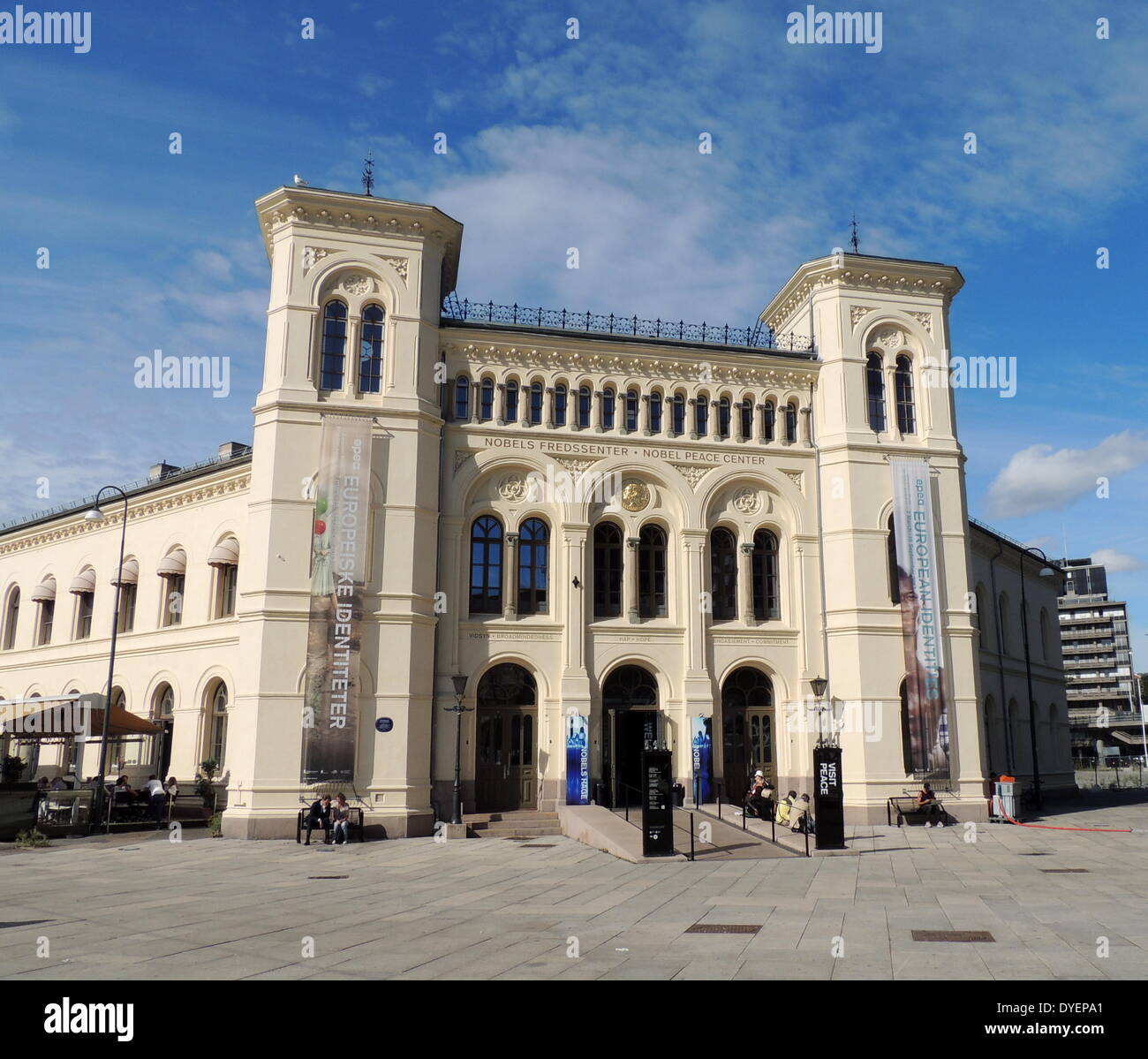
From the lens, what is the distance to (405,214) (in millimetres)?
28703

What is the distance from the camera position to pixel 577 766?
27.9 meters

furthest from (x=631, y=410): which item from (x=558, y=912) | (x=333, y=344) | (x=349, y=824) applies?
(x=558, y=912)

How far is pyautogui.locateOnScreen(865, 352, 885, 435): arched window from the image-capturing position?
32.0 meters

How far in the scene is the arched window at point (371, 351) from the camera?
28406 millimetres

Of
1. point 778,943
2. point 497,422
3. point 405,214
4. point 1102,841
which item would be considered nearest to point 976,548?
point 1102,841

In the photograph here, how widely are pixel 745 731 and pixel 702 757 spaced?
212 centimetres

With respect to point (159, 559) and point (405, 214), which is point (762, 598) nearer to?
point (405, 214)

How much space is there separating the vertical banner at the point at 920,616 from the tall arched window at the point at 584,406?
9.79 metres

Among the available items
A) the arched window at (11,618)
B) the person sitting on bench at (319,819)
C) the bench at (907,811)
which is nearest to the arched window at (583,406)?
the person sitting on bench at (319,819)

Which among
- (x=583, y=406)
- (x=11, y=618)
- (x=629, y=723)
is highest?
(x=583, y=406)

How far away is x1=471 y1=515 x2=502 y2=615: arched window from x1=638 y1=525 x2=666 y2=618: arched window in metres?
4.43

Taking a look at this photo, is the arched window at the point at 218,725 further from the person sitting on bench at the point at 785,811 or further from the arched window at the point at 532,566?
the person sitting on bench at the point at 785,811

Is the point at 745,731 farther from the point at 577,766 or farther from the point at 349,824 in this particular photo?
the point at 349,824

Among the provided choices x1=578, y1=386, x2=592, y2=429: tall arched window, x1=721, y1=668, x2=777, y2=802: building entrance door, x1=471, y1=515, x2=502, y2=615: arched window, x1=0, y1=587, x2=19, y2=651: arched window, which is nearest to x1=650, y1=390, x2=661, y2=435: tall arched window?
x1=578, y1=386, x2=592, y2=429: tall arched window
